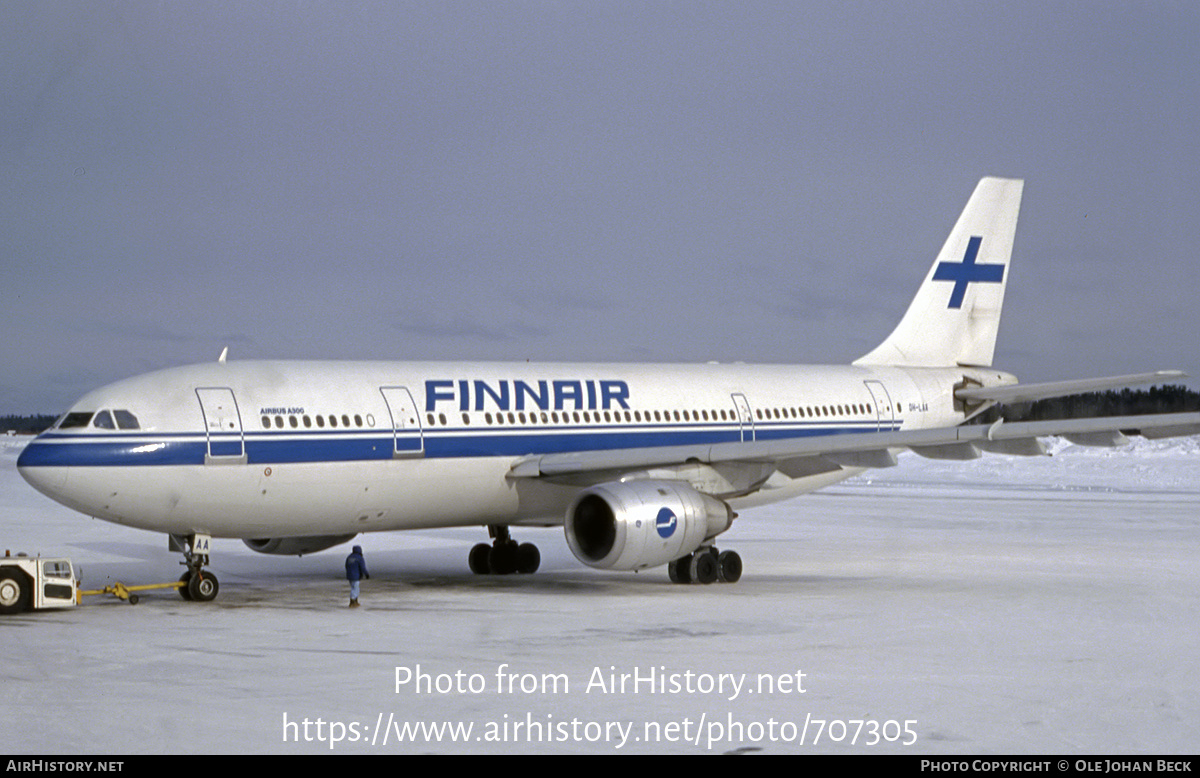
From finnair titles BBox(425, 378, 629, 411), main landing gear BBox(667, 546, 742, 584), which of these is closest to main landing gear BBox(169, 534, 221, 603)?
finnair titles BBox(425, 378, 629, 411)

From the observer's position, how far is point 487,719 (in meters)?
12.3

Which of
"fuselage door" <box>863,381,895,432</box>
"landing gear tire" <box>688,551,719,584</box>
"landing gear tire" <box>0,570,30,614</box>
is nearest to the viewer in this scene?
"landing gear tire" <box>0,570,30,614</box>

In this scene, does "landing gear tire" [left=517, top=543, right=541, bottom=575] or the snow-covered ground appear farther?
"landing gear tire" [left=517, top=543, right=541, bottom=575]

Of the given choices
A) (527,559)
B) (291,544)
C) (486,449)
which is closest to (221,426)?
(291,544)

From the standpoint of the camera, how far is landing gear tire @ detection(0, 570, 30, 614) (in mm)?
19375

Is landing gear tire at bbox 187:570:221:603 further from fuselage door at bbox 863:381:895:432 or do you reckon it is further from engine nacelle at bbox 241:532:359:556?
fuselage door at bbox 863:381:895:432

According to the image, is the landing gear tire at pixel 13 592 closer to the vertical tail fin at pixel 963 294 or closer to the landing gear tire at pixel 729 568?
the landing gear tire at pixel 729 568

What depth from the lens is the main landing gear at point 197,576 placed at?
20.8m

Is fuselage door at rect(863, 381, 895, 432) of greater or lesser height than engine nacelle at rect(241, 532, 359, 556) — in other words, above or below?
above

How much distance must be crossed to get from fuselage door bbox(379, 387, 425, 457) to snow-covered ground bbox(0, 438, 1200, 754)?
87.5 inches

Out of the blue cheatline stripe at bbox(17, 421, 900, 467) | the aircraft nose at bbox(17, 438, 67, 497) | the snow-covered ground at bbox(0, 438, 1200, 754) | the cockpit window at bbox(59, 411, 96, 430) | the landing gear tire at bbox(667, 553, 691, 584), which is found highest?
the cockpit window at bbox(59, 411, 96, 430)

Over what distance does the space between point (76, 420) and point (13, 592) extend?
2434 millimetres

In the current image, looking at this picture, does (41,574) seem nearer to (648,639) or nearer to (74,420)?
(74,420)
